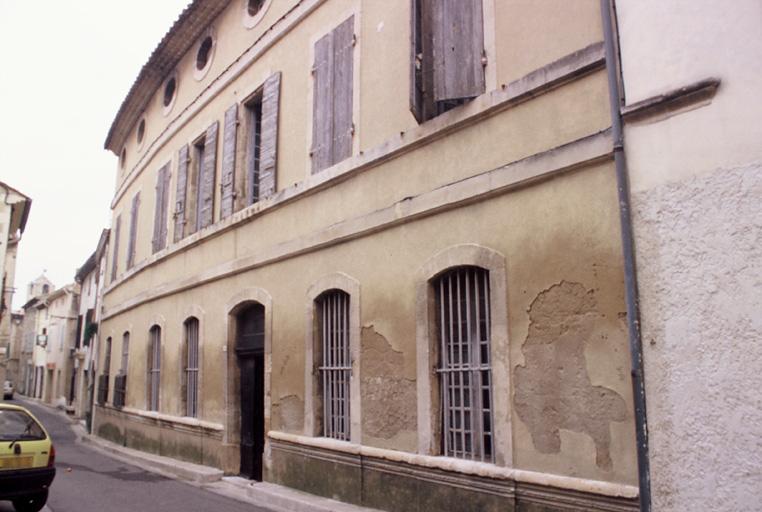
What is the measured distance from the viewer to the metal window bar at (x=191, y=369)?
39.0 ft

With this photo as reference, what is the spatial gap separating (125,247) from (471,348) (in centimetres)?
1342

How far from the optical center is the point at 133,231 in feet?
54.3

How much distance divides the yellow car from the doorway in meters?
2.98

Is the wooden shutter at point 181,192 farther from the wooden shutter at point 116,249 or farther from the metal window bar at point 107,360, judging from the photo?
the metal window bar at point 107,360

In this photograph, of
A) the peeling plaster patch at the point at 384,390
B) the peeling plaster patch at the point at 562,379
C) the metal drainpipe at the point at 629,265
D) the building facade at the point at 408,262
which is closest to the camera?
the metal drainpipe at the point at 629,265

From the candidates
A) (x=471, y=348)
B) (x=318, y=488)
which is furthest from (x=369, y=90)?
(x=318, y=488)

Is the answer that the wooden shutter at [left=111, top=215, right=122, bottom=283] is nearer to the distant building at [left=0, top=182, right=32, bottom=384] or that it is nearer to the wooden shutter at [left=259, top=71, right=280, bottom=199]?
the wooden shutter at [left=259, top=71, right=280, bottom=199]

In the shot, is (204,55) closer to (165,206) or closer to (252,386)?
(165,206)

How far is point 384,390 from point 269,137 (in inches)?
183

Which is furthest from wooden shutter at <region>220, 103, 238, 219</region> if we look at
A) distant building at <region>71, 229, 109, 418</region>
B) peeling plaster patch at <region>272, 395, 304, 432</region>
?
distant building at <region>71, 229, 109, 418</region>

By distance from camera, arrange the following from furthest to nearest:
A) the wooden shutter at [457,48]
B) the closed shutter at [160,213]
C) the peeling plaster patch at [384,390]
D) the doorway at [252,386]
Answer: the closed shutter at [160,213] → the doorway at [252,386] → the peeling plaster patch at [384,390] → the wooden shutter at [457,48]

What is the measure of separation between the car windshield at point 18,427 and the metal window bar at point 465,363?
16.4ft

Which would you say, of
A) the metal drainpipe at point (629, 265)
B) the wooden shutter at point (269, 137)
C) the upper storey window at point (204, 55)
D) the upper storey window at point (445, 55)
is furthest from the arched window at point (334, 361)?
the upper storey window at point (204, 55)

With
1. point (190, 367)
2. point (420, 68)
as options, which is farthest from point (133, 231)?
point (420, 68)
